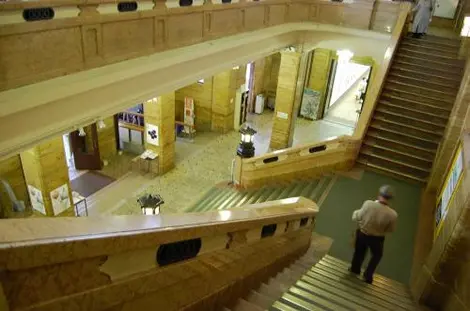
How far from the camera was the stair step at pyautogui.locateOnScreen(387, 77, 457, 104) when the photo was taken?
9.56 metres

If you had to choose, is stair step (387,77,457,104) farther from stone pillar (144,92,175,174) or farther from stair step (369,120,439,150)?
stone pillar (144,92,175,174)

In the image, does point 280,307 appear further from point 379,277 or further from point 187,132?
point 187,132

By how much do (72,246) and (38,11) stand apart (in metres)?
4.27

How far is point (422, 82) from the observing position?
1002 cm

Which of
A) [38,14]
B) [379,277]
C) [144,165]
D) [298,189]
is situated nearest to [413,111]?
[298,189]

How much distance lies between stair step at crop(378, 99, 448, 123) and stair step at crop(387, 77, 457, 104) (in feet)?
→ 1.81

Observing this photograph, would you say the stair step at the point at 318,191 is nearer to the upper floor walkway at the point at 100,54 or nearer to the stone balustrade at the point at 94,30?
the upper floor walkway at the point at 100,54

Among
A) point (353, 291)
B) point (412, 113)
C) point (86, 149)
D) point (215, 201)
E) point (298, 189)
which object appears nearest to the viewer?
point (353, 291)

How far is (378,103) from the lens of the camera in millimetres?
9711

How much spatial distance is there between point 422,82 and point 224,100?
24.2 ft

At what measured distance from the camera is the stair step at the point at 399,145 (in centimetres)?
879

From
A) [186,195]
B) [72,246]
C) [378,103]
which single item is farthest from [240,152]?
[72,246]

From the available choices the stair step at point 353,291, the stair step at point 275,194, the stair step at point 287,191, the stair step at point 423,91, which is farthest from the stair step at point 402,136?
the stair step at point 353,291

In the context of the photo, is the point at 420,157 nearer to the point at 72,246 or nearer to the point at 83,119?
the point at 83,119
